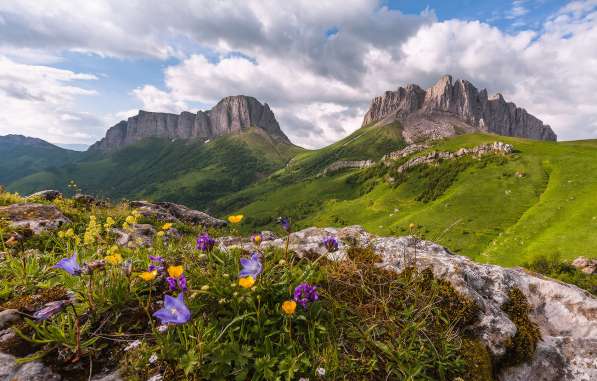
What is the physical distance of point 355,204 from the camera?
7495 inches

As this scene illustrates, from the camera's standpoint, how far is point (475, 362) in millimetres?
4023

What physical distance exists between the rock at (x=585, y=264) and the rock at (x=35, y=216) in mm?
88155

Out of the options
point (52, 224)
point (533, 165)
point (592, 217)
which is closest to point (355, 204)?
point (533, 165)

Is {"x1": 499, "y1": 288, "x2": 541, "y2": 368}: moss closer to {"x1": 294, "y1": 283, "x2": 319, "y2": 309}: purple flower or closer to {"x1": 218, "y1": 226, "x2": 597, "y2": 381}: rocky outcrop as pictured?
{"x1": 218, "y1": 226, "x2": 597, "y2": 381}: rocky outcrop

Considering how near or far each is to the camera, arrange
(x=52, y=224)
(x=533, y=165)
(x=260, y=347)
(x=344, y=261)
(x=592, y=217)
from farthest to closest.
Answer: (x=533, y=165) < (x=592, y=217) < (x=52, y=224) < (x=344, y=261) < (x=260, y=347)

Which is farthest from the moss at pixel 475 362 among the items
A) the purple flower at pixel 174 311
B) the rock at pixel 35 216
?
the rock at pixel 35 216

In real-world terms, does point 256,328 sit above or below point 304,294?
below

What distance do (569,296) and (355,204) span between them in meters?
187

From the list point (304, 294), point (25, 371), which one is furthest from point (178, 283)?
point (25, 371)

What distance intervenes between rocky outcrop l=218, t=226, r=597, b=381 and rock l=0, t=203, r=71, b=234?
27.4ft

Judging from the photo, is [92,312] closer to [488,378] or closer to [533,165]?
[488,378]

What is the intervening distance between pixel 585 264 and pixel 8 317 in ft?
302

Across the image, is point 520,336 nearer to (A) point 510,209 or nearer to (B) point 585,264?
(B) point 585,264

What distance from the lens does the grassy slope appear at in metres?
84.2
